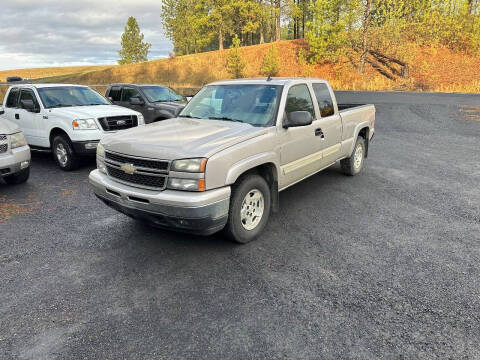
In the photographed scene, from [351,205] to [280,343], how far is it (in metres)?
3.33

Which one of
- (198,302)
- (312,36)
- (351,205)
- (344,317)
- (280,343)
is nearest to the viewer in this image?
(280,343)

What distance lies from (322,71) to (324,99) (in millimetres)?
29512

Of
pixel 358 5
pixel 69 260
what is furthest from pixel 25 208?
pixel 358 5

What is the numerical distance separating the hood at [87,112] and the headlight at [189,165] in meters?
4.84

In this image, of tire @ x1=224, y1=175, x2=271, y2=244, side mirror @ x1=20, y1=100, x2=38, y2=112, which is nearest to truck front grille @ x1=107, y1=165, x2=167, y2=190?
tire @ x1=224, y1=175, x2=271, y2=244

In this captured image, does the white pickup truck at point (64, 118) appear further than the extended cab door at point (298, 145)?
Yes

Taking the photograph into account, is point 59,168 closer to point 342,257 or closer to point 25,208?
point 25,208

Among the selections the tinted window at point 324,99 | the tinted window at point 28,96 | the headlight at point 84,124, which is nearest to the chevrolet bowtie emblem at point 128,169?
the tinted window at point 324,99

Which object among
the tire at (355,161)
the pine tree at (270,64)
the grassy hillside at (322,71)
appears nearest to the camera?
the tire at (355,161)

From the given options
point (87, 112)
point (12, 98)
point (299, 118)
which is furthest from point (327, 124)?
point (12, 98)

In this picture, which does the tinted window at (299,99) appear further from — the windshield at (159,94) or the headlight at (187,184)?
the windshield at (159,94)

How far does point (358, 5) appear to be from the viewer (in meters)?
29.1

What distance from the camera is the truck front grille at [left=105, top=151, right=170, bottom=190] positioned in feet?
11.7

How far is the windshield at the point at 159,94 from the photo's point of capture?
37.4 ft
